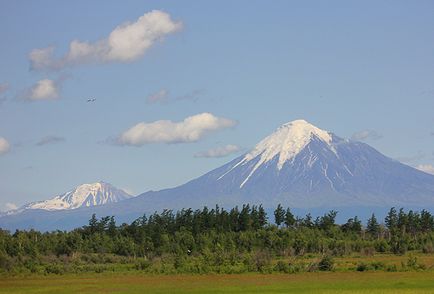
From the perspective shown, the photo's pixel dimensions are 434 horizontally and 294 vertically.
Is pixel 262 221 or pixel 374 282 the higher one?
pixel 262 221

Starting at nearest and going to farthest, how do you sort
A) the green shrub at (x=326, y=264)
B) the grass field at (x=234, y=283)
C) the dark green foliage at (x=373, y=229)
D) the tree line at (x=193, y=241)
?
the grass field at (x=234, y=283) < the green shrub at (x=326, y=264) < the tree line at (x=193, y=241) < the dark green foliage at (x=373, y=229)

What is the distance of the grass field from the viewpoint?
64062mm

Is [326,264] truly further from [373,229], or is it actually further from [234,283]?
[373,229]

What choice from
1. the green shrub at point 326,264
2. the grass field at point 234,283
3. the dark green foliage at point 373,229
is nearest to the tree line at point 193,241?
the dark green foliage at point 373,229

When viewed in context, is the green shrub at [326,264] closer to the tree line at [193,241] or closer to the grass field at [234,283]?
the grass field at [234,283]

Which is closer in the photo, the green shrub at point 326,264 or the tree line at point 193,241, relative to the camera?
the green shrub at point 326,264

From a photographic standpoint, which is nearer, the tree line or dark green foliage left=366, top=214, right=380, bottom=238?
the tree line

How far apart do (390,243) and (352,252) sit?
509cm

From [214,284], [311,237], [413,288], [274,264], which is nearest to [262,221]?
[311,237]

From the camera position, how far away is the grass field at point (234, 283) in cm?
6406

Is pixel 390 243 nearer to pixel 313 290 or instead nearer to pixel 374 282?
pixel 374 282

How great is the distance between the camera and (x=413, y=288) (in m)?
61.8

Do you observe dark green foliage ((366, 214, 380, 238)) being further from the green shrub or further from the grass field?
the grass field

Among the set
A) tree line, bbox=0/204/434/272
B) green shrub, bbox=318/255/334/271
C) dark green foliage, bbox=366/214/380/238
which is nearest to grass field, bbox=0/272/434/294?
green shrub, bbox=318/255/334/271
